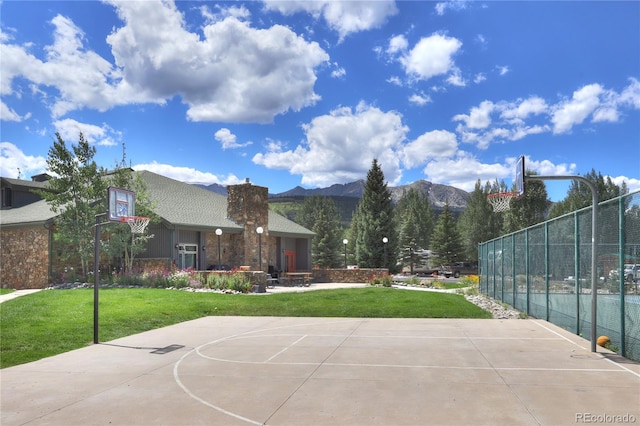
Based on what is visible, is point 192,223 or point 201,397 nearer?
point 201,397

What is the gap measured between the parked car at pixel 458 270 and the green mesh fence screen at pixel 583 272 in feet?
112

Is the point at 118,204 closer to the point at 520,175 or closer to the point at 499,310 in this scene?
the point at 520,175

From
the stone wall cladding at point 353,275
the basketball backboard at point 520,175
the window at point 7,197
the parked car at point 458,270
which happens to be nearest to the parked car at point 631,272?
the basketball backboard at point 520,175

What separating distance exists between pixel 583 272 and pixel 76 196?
22.5 meters

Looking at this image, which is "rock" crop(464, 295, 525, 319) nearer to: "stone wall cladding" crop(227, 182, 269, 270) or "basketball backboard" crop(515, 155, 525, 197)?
"basketball backboard" crop(515, 155, 525, 197)

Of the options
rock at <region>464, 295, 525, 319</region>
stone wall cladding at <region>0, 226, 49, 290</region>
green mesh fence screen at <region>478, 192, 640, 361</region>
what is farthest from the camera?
stone wall cladding at <region>0, 226, 49, 290</region>

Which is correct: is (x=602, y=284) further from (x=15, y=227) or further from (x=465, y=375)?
(x=15, y=227)

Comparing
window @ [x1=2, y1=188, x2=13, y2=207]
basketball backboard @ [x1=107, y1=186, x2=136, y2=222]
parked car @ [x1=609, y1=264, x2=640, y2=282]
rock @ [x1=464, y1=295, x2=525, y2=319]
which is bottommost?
rock @ [x1=464, y1=295, x2=525, y2=319]

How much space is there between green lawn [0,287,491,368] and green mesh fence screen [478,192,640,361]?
2007 millimetres

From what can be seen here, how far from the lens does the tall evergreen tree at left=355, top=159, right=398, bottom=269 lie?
44.9 meters

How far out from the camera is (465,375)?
747 centimetres

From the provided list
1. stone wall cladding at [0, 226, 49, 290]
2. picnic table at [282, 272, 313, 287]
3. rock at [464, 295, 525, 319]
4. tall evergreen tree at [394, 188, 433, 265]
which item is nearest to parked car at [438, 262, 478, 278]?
tall evergreen tree at [394, 188, 433, 265]

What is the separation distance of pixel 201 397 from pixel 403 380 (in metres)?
2.82

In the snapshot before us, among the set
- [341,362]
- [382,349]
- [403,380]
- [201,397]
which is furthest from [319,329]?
[201,397]
